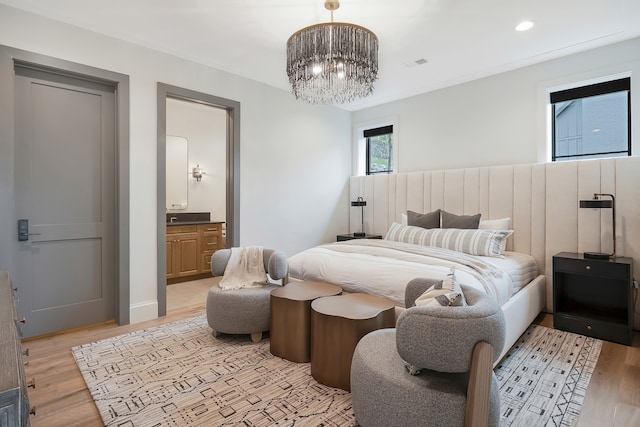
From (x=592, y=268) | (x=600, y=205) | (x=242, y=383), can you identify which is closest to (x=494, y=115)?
(x=600, y=205)

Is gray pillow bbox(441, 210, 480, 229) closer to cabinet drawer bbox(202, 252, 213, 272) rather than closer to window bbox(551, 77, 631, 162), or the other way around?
window bbox(551, 77, 631, 162)

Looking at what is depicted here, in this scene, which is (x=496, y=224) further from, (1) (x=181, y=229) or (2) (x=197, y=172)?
(2) (x=197, y=172)

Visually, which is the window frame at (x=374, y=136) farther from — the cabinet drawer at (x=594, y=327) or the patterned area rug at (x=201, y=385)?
the patterned area rug at (x=201, y=385)

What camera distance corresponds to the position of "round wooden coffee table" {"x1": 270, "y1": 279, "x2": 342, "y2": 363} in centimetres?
234

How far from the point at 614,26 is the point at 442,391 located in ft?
11.9

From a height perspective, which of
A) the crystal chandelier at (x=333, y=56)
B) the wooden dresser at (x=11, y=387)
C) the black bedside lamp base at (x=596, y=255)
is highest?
the crystal chandelier at (x=333, y=56)

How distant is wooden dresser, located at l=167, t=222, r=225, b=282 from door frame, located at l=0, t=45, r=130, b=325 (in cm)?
160

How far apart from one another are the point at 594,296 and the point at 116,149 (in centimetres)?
489

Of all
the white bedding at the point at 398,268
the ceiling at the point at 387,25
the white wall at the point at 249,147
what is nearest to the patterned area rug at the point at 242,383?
the white bedding at the point at 398,268

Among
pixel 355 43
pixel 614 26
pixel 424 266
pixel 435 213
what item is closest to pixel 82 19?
pixel 355 43

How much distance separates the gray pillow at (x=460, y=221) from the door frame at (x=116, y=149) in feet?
11.4

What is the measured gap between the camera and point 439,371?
1314mm

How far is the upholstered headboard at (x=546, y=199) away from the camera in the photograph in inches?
119

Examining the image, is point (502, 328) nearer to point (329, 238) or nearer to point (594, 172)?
point (594, 172)
